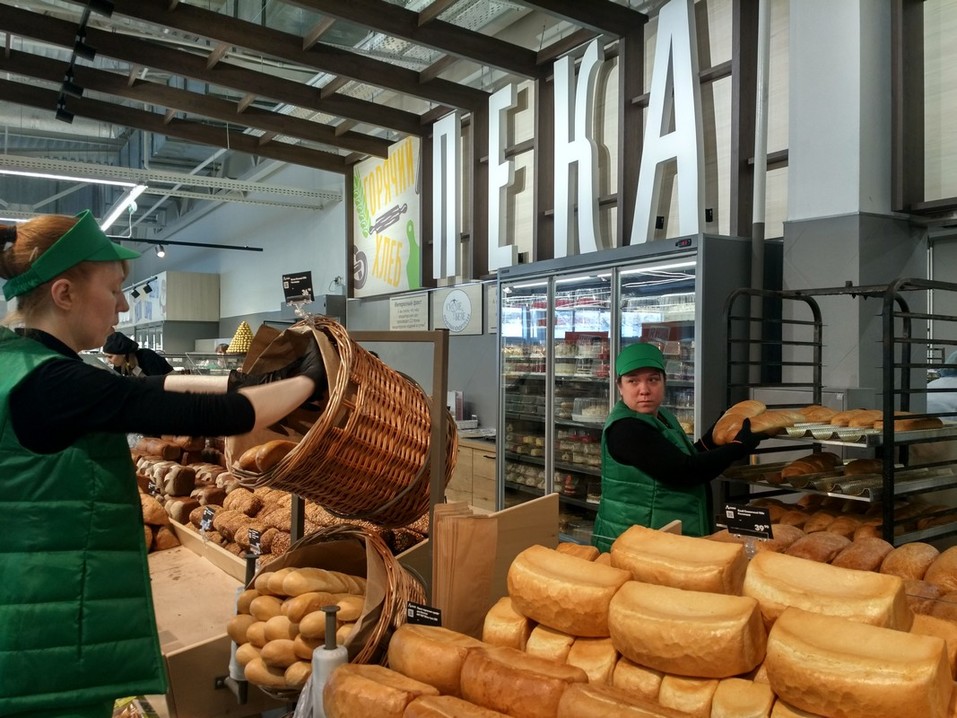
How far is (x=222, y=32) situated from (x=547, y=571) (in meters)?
5.11

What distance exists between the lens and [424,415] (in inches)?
66.8

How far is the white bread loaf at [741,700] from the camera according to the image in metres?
1.03

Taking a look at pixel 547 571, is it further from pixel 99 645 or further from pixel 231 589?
pixel 231 589

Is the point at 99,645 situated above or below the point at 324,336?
below

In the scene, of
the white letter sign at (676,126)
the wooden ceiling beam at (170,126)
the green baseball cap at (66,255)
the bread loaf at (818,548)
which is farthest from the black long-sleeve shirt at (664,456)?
the wooden ceiling beam at (170,126)

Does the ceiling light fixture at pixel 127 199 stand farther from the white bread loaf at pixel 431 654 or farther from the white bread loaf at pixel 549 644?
the white bread loaf at pixel 549 644

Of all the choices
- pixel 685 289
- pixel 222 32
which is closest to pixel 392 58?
pixel 222 32

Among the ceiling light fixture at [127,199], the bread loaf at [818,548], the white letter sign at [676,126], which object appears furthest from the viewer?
the ceiling light fixture at [127,199]

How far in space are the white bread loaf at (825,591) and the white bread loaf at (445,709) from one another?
45 centimetres

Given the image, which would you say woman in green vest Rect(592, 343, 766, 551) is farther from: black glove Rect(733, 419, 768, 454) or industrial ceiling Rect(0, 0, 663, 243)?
industrial ceiling Rect(0, 0, 663, 243)

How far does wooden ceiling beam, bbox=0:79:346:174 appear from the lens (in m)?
7.19

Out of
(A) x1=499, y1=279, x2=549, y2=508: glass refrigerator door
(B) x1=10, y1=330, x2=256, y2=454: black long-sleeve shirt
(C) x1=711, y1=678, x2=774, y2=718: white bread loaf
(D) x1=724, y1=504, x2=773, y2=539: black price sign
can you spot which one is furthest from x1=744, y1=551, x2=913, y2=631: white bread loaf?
(A) x1=499, y1=279, x2=549, y2=508: glass refrigerator door

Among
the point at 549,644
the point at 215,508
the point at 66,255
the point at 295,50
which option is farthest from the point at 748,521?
the point at 295,50

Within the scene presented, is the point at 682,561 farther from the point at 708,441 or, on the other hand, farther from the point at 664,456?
the point at 708,441
